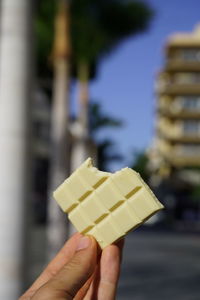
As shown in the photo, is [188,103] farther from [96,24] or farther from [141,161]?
[96,24]

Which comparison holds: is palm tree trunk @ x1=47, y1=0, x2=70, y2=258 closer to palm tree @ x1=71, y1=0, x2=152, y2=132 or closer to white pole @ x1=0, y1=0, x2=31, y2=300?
palm tree @ x1=71, y1=0, x2=152, y2=132

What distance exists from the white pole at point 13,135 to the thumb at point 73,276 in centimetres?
282

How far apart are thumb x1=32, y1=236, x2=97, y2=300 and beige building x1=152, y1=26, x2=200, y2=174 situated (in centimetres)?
7235

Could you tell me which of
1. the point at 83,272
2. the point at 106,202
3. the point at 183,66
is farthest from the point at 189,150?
the point at 83,272

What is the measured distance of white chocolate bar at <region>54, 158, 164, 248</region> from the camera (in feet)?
6.87

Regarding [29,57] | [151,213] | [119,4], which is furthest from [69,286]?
[119,4]

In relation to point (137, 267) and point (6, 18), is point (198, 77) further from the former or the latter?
point (6, 18)

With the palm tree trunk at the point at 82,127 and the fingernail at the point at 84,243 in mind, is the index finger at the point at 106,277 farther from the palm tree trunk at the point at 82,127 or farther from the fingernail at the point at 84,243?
the palm tree trunk at the point at 82,127

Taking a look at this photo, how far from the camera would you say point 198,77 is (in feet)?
255

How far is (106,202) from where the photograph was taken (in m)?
2.16

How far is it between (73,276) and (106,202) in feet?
1.12

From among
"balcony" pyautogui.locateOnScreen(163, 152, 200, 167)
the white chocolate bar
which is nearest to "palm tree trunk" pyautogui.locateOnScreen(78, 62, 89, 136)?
the white chocolate bar

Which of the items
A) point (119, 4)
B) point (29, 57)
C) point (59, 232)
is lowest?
point (59, 232)

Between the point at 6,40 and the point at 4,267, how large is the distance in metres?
1.86
